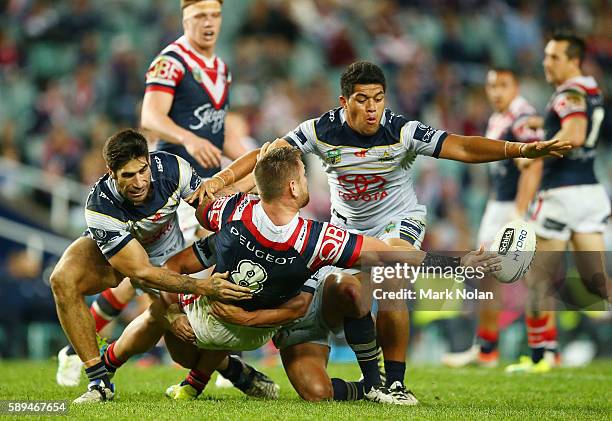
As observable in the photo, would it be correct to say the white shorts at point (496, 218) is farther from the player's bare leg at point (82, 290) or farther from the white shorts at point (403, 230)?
the player's bare leg at point (82, 290)

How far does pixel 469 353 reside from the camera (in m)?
9.95

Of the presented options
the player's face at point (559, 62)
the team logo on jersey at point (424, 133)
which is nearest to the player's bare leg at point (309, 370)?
the team logo on jersey at point (424, 133)

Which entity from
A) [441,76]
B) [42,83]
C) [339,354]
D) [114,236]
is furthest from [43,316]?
[441,76]

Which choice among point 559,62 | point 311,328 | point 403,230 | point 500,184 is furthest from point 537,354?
point 311,328

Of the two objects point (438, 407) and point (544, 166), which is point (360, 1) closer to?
point (544, 166)

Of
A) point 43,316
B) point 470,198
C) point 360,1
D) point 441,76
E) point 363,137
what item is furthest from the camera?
point 360,1

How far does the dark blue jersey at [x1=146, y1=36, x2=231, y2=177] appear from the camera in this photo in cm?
801

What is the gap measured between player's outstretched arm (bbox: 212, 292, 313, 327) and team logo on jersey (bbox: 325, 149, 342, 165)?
1.07 metres

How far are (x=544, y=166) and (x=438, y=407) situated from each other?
370 cm

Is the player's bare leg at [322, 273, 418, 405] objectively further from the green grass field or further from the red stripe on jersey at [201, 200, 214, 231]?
the red stripe on jersey at [201, 200, 214, 231]

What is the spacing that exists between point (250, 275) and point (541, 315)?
401 centimetres

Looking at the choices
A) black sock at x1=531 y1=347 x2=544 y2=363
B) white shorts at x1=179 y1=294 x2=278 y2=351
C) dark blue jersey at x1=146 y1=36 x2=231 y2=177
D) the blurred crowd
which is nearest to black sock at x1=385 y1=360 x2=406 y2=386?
white shorts at x1=179 y1=294 x2=278 y2=351

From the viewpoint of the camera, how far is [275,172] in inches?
231

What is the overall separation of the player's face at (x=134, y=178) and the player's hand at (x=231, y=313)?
86cm
